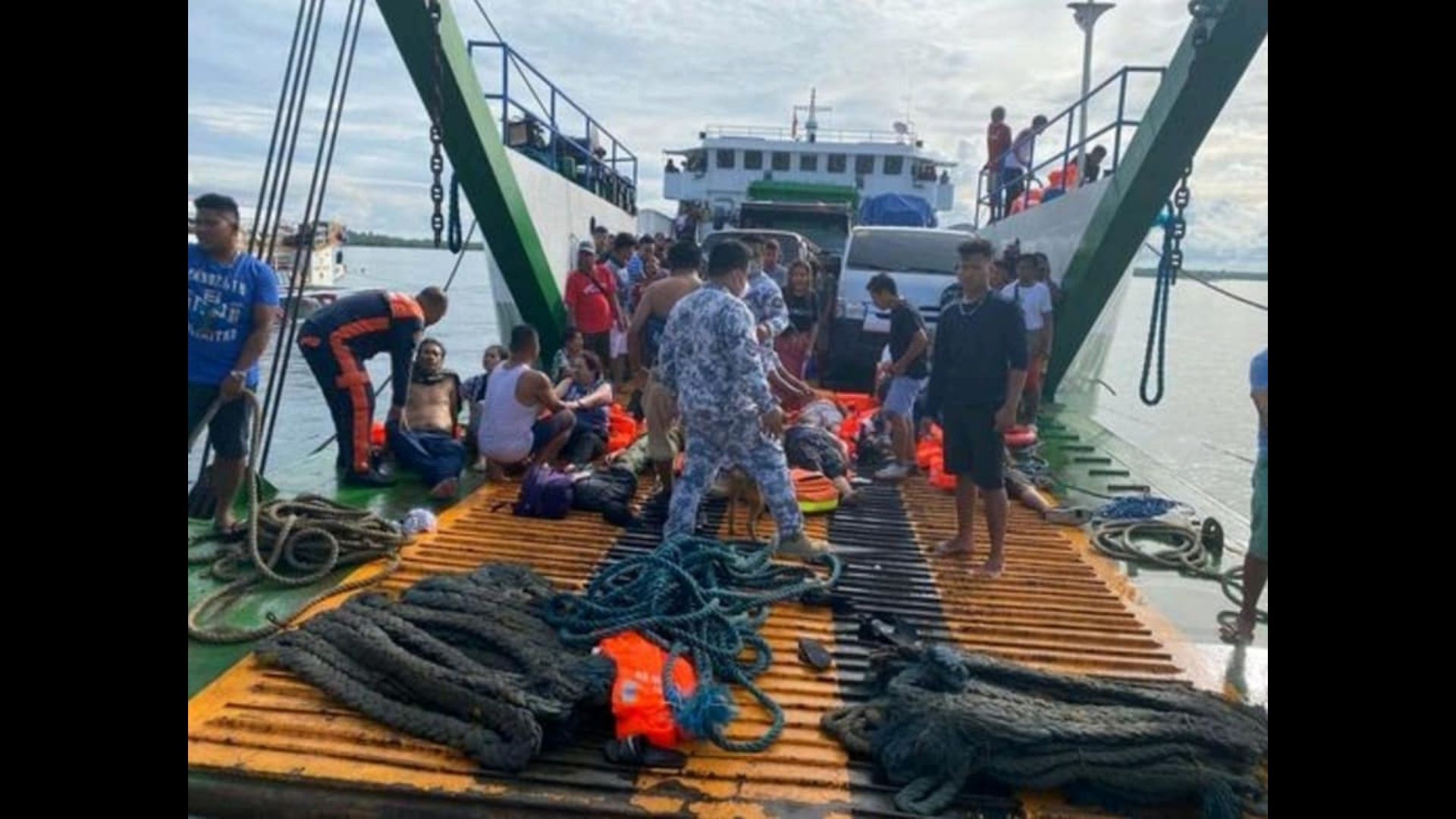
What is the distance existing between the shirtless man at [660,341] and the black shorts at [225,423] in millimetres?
2156

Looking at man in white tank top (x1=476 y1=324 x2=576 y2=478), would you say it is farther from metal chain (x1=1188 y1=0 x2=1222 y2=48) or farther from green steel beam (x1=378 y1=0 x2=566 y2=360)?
metal chain (x1=1188 y1=0 x2=1222 y2=48)

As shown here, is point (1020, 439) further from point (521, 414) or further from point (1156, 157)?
point (521, 414)

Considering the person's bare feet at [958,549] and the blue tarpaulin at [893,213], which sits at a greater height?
the blue tarpaulin at [893,213]

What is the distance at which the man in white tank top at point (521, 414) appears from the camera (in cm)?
605

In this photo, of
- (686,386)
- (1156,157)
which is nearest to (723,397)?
(686,386)

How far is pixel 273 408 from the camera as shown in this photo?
5383 millimetres

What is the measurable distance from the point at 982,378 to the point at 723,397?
49.8 inches

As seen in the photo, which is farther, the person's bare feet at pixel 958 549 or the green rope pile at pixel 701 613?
the person's bare feet at pixel 958 549

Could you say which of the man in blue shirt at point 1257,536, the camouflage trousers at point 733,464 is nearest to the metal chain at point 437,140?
the camouflage trousers at point 733,464

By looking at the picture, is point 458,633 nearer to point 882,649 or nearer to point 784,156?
point 882,649

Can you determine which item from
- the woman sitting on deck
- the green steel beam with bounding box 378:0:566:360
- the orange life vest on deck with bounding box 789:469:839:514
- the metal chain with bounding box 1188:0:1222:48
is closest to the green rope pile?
the orange life vest on deck with bounding box 789:469:839:514

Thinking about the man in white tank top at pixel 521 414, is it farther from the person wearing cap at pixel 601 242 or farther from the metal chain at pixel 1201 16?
the person wearing cap at pixel 601 242
